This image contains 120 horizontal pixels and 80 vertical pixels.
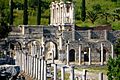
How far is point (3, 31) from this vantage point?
2008 inches

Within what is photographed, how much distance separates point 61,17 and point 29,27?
8.79m

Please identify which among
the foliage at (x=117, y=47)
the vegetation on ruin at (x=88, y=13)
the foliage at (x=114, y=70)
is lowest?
the foliage at (x=117, y=47)

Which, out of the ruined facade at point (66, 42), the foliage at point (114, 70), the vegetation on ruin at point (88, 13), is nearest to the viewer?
the foliage at point (114, 70)

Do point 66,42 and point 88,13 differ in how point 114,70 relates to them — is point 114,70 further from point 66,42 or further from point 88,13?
point 88,13

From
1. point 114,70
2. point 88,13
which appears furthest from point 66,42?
point 114,70

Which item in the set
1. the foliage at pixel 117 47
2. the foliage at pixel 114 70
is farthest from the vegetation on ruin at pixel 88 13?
the foliage at pixel 114 70

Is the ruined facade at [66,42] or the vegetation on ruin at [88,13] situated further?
the vegetation on ruin at [88,13]

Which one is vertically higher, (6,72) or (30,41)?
(6,72)

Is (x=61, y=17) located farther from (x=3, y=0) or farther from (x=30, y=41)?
(x=3, y=0)

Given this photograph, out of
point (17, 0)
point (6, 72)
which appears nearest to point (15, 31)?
point (6, 72)

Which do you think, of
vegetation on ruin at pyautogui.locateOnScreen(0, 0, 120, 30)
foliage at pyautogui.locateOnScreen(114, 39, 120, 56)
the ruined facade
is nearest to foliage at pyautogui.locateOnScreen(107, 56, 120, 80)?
the ruined facade

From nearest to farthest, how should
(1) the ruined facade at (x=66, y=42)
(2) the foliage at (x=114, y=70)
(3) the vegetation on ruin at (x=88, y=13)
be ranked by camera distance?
(2) the foliage at (x=114, y=70)
(1) the ruined facade at (x=66, y=42)
(3) the vegetation on ruin at (x=88, y=13)

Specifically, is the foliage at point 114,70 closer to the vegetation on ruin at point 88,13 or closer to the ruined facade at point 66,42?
the ruined facade at point 66,42

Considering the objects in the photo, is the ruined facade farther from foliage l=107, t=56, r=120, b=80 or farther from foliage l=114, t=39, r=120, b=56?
foliage l=107, t=56, r=120, b=80
